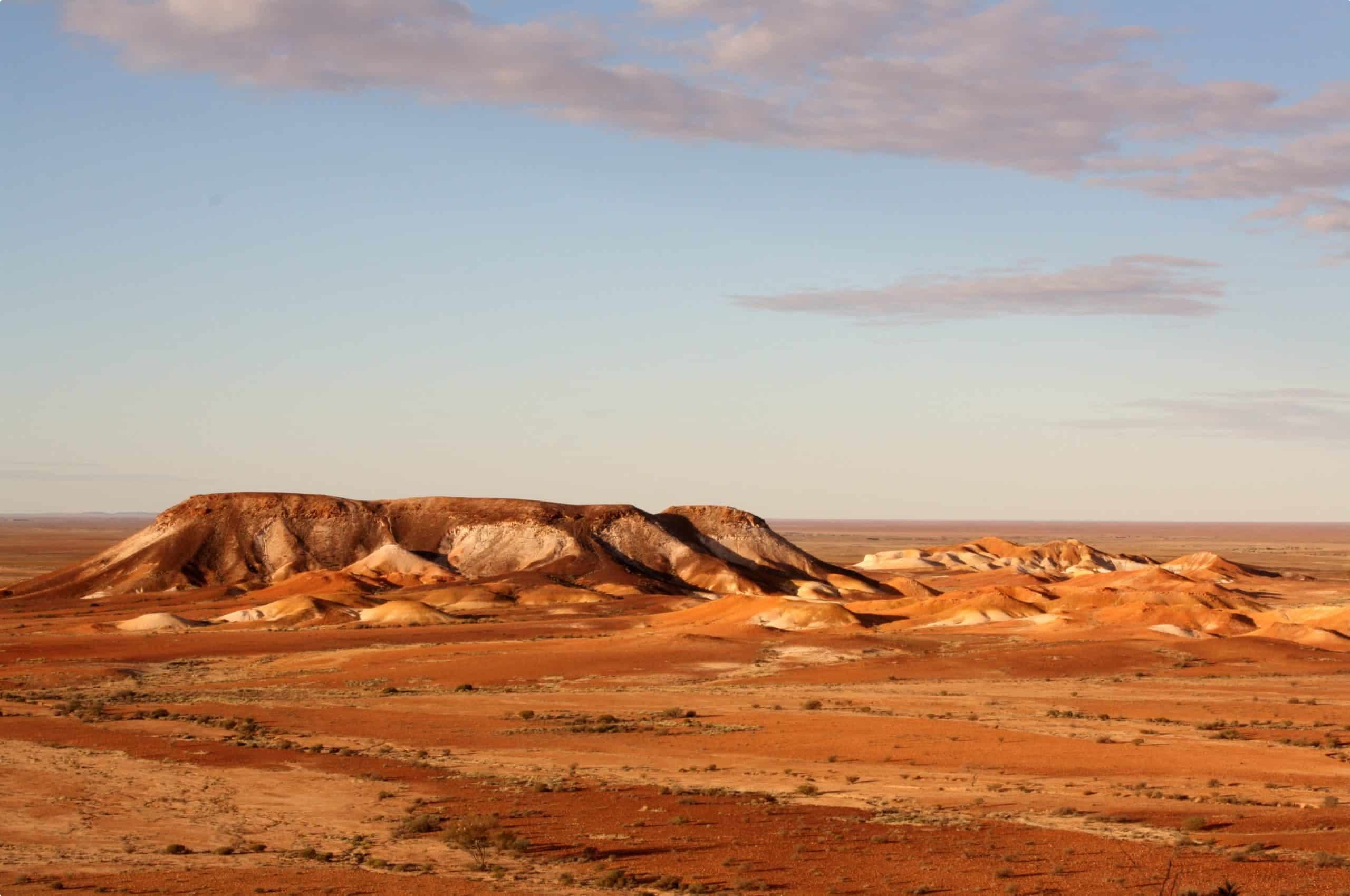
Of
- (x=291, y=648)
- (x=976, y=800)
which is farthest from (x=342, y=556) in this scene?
(x=976, y=800)

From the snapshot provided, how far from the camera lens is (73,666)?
5922 centimetres

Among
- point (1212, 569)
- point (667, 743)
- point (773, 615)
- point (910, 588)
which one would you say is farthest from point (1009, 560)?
point (667, 743)

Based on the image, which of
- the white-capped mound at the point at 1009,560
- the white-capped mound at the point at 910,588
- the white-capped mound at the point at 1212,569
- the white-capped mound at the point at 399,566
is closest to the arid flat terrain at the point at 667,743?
the white-capped mound at the point at 399,566

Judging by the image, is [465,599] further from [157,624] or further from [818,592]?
[818,592]

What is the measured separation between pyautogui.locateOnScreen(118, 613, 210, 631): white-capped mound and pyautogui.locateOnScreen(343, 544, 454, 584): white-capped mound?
2764 cm

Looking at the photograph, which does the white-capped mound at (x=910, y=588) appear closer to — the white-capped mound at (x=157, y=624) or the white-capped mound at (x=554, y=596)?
the white-capped mound at (x=554, y=596)

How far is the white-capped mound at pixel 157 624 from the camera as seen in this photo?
79.8m

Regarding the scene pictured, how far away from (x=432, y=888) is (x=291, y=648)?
5117 cm

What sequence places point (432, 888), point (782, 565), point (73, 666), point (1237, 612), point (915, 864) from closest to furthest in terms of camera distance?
point (432, 888), point (915, 864), point (73, 666), point (1237, 612), point (782, 565)

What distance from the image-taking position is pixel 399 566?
113500mm

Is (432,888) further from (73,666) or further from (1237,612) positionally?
(1237,612)

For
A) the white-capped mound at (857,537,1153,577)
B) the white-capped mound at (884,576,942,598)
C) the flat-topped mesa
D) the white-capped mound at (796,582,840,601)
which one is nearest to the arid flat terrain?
the flat-topped mesa

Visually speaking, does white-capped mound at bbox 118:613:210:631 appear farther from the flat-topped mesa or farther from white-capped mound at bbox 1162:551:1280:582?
white-capped mound at bbox 1162:551:1280:582

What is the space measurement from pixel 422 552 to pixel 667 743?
275 ft
